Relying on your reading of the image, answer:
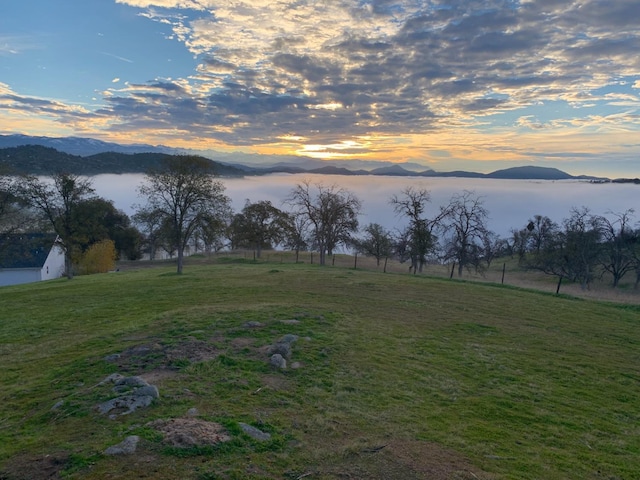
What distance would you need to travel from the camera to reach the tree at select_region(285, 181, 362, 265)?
48.6 metres

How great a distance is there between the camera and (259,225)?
193 ft

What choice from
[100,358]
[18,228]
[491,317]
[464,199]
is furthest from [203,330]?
[464,199]

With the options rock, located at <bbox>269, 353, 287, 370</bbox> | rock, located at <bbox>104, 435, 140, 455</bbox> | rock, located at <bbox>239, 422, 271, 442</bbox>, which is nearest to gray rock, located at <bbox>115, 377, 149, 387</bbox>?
rock, located at <bbox>104, 435, 140, 455</bbox>

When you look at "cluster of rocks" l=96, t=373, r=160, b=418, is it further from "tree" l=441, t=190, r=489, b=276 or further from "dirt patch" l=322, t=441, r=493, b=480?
"tree" l=441, t=190, r=489, b=276

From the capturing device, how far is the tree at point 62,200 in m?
34.8

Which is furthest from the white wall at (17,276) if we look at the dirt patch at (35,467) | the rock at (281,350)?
the dirt patch at (35,467)

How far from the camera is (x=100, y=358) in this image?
9.11m

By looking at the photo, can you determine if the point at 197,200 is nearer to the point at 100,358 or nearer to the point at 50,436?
the point at 100,358

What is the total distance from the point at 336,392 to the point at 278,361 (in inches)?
67.5

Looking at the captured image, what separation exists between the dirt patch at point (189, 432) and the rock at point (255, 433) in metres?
0.31

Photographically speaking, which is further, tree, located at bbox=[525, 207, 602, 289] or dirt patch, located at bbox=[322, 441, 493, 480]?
tree, located at bbox=[525, 207, 602, 289]

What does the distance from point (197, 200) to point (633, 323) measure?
29.0 meters

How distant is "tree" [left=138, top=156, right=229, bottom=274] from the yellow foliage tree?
21666mm

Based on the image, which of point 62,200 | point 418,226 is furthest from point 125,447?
point 418,226
